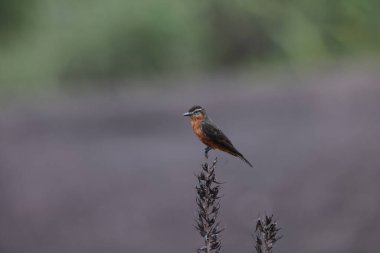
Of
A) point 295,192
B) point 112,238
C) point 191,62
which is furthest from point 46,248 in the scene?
point 191,62

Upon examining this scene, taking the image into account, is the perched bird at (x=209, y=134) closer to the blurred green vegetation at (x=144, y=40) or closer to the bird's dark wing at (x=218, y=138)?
the bird's dark wing at (x=218, y=138)

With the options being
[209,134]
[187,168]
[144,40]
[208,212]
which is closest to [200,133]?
[209,134]

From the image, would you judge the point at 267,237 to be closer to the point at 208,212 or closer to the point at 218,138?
the point at 208,212

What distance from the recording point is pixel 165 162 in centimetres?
1126

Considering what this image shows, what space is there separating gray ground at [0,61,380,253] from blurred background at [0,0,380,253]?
0.06ft

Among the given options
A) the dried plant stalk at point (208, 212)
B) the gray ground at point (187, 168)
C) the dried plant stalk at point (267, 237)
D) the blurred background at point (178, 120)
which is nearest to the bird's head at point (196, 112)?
the dried plant stalk at point (208, 212)

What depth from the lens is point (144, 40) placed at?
47.7 feet

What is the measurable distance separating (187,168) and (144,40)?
387cm

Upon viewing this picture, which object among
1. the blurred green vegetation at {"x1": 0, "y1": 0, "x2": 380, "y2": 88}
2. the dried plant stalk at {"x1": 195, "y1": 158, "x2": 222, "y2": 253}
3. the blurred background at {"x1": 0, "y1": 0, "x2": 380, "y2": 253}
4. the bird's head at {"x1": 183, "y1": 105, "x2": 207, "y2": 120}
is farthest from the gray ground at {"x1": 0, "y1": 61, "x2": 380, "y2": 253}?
the dried plant stalk at {"x1": 195, "y1": 158, "x2": 222, "y2": 253}

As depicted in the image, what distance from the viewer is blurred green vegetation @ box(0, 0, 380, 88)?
14445mm

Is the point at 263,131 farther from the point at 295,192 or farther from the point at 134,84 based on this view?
the point at 134,84

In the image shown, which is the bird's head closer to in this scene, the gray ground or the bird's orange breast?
the bird's orange breast

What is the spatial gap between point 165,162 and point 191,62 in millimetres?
3457

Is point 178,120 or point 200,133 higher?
point 178,120
